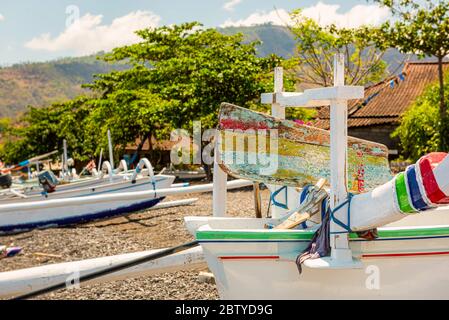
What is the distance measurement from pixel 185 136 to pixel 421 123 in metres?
8.29

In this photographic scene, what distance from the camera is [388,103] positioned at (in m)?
26.5

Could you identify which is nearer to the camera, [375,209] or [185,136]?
[375,209]

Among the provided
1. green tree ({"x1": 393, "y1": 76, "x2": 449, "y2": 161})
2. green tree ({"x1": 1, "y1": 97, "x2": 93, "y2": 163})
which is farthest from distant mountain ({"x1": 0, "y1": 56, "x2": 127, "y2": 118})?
green tree ({"x1": 393, "y1": 76, "x2": 449, "y2": 161})

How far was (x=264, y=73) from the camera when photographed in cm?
1931

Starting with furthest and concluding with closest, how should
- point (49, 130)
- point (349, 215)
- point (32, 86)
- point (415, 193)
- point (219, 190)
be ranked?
point (32, 86), point (49, 130), point (219, 190), point (349, 215), point (415, 193)

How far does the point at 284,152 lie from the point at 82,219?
882 cm

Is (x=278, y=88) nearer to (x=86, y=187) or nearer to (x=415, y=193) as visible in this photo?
(x=415, y=193)

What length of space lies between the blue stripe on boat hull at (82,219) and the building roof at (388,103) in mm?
12629

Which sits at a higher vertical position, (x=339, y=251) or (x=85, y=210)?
(x=339, y=251)

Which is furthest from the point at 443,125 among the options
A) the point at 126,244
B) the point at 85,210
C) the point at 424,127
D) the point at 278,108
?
the point at 278,108

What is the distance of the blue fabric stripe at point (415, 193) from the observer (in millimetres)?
3484

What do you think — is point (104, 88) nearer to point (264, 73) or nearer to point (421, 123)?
point (264, 73)

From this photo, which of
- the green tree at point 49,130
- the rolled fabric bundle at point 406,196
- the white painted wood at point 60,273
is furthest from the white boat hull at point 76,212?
the green tree at point 49,130
